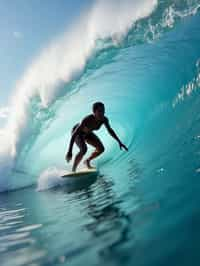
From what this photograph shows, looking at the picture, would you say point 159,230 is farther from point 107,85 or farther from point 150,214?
point 107,85

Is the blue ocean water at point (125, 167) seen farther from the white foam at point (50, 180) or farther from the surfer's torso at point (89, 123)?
the surfer's torso at point (89, 123)

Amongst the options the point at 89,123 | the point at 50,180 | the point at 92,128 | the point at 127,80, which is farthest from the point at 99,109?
the point at 127,80

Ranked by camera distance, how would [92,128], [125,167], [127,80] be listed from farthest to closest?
[127,80]
[125,167]
[92,128]

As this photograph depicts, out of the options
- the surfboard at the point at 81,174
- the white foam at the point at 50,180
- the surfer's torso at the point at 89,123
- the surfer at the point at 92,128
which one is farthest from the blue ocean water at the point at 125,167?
the surfer's torso at the point at 89,123

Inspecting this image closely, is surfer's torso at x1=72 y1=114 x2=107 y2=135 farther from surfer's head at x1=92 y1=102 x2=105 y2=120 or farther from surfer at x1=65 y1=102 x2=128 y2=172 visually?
surfer's head at x1=92 y1=102 x2=105 y2=120

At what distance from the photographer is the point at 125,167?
807cm

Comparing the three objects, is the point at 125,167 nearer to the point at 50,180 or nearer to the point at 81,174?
the point at 81,174

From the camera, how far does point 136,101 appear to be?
1978cm

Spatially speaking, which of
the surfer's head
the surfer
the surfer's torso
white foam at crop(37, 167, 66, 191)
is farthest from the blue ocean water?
the surfer's head

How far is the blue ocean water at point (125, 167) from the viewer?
2.03m

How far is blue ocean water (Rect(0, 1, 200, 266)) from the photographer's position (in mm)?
2027

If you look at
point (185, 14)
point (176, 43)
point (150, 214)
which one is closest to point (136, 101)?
point (176, 43)

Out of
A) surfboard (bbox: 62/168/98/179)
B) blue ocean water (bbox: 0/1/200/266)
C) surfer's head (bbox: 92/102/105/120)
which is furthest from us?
surfboard (bbox: 62/168/98/179)

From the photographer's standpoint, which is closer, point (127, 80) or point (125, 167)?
point (125, 167)
